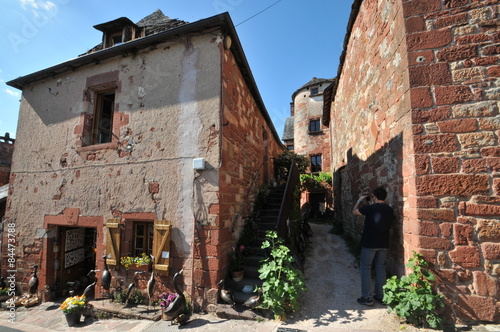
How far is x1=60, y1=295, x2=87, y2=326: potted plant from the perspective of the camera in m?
4.09

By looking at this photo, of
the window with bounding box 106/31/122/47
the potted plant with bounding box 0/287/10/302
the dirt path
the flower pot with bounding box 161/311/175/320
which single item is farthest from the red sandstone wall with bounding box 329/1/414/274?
the potted plant with bounding box 0/287/10/302

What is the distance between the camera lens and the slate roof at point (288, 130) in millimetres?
22891

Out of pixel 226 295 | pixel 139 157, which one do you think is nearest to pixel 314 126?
pixel 139 157

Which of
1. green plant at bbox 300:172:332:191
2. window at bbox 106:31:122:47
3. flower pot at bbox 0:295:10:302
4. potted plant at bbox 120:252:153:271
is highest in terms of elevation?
window at bbox 106:31:122:47

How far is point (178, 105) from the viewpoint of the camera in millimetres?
4652

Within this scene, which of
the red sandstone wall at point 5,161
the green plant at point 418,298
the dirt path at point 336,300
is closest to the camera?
the green plant at point 418,298

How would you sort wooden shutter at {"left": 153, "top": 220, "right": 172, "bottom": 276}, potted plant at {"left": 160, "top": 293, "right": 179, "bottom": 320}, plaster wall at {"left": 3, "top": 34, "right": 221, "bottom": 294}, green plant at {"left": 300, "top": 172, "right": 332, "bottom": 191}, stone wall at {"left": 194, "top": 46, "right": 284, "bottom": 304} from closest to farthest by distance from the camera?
potted plant at {"left": 160, "top": 293, "right": 179, "bottom": 320}, stone wall at {"left": 194, "top": 46, "right": 284, "bottom": 304}, wooden shutter at {"left": 153, "top": 220, "right": 172, "bottom": 276}, plaster wall at {"left": 3, "top": 34, "right": 221, "bottom": 294}, green plant at {"left": 300, "top": 172, "right": 332, "bottom": 191}

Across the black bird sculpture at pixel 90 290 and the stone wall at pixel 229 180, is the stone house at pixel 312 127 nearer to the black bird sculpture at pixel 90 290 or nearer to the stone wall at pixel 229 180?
the stone wall at pixel 229 180

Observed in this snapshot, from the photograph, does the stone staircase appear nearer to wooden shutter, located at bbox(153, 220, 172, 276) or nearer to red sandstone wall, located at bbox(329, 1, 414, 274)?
wooden shutter, located at bbox(153, 220, 172, 276)

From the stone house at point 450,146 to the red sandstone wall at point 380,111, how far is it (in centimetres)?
4

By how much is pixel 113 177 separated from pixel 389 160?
18.2 feet

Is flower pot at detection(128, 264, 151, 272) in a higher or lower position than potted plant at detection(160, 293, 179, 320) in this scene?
higher

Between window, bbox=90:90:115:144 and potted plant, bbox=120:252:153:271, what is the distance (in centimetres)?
306

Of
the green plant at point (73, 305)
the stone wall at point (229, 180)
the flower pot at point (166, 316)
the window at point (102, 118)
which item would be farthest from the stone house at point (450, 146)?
the window at point (102, 118)
